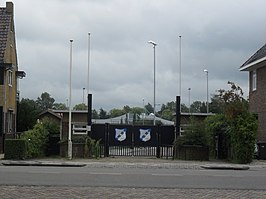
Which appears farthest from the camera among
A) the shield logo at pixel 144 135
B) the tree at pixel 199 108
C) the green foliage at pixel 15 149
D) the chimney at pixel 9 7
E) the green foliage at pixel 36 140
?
the tree at pixel 199 108

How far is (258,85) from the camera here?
36.2 meters

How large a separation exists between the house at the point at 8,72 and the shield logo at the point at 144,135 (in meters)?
9.27

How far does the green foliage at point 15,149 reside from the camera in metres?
27.1

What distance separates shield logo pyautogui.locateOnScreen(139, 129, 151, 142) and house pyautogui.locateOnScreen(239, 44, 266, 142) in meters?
8.14

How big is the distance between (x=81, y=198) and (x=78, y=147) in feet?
56.2

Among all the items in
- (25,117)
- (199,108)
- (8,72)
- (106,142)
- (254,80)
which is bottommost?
(106,142)

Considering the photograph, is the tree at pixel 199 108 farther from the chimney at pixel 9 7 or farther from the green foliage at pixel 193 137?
the green foliage at pixel 193 137

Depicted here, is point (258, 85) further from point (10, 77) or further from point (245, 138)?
point (10, 77)

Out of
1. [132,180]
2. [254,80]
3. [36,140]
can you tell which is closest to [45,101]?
[254,80]

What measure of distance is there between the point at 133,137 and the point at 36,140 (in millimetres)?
5678

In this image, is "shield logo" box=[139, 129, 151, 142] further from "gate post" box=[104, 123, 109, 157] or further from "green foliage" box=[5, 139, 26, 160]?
"green foliage" box=[5, 139, 26, 160]

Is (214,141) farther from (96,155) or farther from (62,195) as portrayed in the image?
(62,195)

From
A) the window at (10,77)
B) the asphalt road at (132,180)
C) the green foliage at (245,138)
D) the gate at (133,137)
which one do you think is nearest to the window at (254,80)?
the gate at (133,137)

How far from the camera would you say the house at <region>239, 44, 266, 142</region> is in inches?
1363
